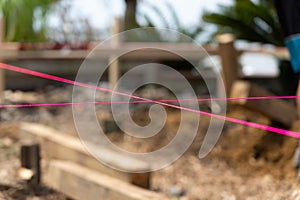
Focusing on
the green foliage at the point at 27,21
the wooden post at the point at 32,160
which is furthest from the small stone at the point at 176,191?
the green foliage at the point at 27,21

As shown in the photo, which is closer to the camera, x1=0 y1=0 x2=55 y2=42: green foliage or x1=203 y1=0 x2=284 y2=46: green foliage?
x1=203 y1=0 x2=284 y2=46: green foliage

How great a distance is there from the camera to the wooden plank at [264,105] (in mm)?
4109

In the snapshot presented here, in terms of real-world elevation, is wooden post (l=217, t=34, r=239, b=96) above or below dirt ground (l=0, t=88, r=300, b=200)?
above

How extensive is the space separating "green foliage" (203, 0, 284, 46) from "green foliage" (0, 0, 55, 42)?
252cm

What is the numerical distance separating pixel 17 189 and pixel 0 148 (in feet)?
3.37

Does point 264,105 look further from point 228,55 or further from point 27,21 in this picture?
point 27,21

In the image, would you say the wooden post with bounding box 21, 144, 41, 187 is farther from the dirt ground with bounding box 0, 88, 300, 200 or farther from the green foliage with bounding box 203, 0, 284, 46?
the green foliage with bounding box 203, 0, 284, 46

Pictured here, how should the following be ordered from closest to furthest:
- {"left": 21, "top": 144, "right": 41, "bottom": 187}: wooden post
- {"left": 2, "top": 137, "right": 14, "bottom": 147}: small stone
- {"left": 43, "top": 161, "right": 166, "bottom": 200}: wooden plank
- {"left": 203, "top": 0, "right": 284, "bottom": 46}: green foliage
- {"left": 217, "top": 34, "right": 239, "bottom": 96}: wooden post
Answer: {"left": 43, "top": 161, "right": 166, "bottom": 200}: wooden plank → {"left": 21, "top": 144, "right": 41, "bottom": 187}: wooden post → {"left": 2, "top": 137, "right": 14, "bottom": 147}: small stone → {"left": 217, "top": 34, "right": 239, "bottom": 96}: wooden post → {"left": 203, "top": 0, "right": 284, "bottom": 46}: green foliage

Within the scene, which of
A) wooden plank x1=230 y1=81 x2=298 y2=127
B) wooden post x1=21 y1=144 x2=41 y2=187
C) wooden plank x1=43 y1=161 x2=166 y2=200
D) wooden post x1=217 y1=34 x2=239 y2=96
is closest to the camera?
wooden plank x1=43 y1=161 x2=166 y2=200

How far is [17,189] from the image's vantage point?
11.3ft

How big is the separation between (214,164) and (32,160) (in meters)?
1.69

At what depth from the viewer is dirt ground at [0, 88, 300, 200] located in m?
3.78

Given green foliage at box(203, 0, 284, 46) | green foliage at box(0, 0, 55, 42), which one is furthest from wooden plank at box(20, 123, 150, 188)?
green foliage at box(0, 0, 55, 42)

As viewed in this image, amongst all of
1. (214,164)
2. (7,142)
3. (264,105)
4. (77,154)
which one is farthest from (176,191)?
(7,142)
